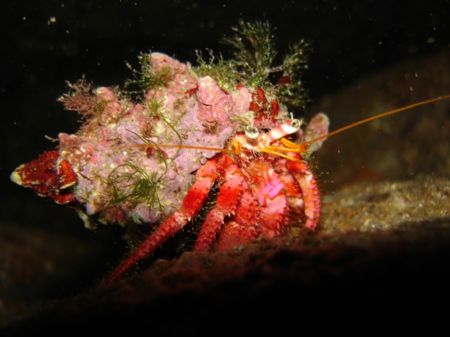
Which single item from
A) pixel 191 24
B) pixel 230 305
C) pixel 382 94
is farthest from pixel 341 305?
pixel 382 94

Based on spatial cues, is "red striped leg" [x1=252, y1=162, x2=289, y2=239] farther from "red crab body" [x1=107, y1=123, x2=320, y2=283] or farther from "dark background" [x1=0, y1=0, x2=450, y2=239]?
"dark background" [x1=0, y1=0, x2=450, y2=239]

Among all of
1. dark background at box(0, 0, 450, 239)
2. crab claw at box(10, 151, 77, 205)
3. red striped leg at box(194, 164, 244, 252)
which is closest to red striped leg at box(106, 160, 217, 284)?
red striped leg at box(194, 164, 244, 252)

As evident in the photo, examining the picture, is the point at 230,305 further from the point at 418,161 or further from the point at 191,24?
the point at 418,161

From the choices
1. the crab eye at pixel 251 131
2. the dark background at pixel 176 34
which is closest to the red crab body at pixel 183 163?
the crab eye at pixel 251 131

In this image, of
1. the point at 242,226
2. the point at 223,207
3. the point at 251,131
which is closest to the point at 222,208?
the point at 223,207

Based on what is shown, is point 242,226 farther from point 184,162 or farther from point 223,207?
point 184,162

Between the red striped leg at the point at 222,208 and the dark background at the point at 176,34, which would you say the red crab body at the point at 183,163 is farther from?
the dark background at the point at 176,34
